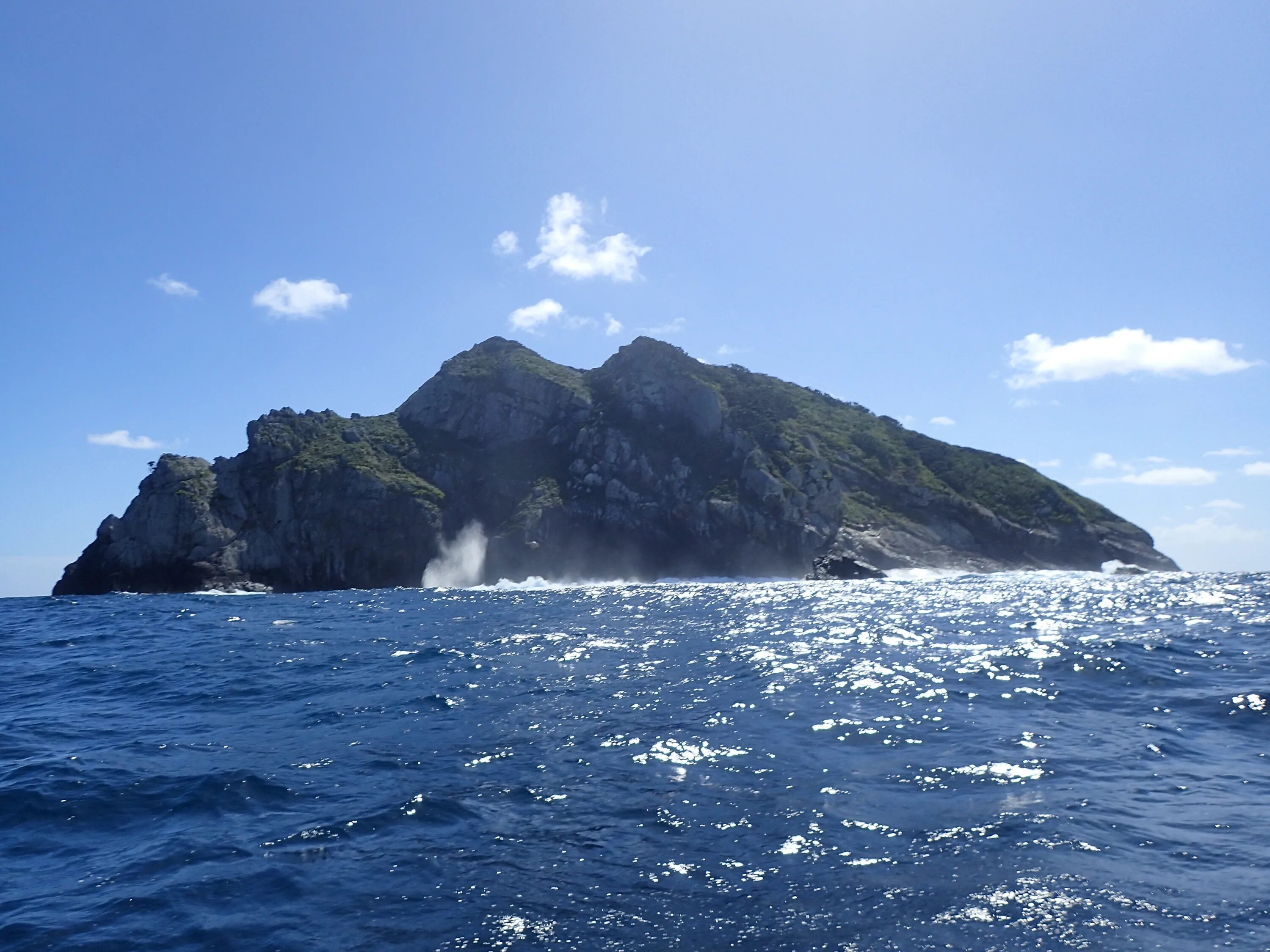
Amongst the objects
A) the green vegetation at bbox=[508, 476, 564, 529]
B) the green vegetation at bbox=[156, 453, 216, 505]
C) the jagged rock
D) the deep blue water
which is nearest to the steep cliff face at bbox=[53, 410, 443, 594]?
the green vegetation at bbox=[156, 453, 216, 505]

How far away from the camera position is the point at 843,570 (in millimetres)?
106500

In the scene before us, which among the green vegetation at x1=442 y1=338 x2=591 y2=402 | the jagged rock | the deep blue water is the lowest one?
the deep blue water

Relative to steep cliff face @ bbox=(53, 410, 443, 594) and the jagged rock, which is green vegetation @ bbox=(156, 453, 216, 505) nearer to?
steep cliff face @ bbox=(53, 410, 443, 594)

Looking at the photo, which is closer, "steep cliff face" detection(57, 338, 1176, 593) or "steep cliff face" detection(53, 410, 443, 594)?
"steep cliff face" detection(53, 410, 443, 594)

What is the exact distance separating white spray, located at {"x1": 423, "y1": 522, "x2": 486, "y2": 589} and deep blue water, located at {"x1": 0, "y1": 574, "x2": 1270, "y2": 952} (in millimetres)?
87609

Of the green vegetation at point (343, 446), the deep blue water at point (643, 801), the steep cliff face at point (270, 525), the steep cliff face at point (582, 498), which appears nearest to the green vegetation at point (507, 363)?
the steep cliff face at point (582, 498)

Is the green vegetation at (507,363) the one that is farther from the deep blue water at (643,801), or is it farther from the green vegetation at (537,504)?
the deep blue water at (643,801)

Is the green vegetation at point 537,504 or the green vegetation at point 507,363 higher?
the green vegetation at point 507,363

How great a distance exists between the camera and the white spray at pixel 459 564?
115250mm

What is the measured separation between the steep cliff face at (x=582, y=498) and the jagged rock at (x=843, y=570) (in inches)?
57.7

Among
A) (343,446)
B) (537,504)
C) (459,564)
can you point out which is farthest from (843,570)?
(343,446)

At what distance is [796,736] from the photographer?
54.6 ft

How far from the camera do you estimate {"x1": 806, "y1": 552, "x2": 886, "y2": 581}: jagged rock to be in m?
106

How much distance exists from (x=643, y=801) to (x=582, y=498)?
116 m
